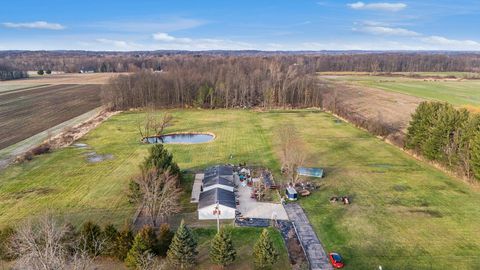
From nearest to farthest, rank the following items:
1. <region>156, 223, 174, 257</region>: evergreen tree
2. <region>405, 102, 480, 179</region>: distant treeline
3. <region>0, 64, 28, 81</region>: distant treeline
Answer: <region>156, 223, 174, 257</region>: evergreen tree
<region>405, 102, 480, 179</region>: distant treeline
<region>0, 64, 28, 81</region>: distant treeline

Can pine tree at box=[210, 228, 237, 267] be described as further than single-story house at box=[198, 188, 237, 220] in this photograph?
No

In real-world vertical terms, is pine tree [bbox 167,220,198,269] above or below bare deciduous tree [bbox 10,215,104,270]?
below

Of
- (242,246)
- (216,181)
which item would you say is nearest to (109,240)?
(242,246)

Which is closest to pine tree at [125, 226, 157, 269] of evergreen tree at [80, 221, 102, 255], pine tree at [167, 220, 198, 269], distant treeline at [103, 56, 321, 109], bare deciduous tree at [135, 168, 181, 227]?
pine tree at [167, 220, 198, 269]

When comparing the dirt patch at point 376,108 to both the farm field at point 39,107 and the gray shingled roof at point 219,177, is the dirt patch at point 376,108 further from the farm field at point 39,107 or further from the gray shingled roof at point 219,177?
the farm field at point 39,107

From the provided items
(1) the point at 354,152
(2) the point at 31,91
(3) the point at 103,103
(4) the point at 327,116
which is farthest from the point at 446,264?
(2) the point at 31,91

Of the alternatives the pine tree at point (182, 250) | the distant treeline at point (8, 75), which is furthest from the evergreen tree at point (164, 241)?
the distant treeline at point (8, 75)

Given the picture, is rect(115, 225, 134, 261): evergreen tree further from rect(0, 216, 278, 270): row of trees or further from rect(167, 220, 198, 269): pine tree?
rect(167, 220, 198, 269): pine tree
